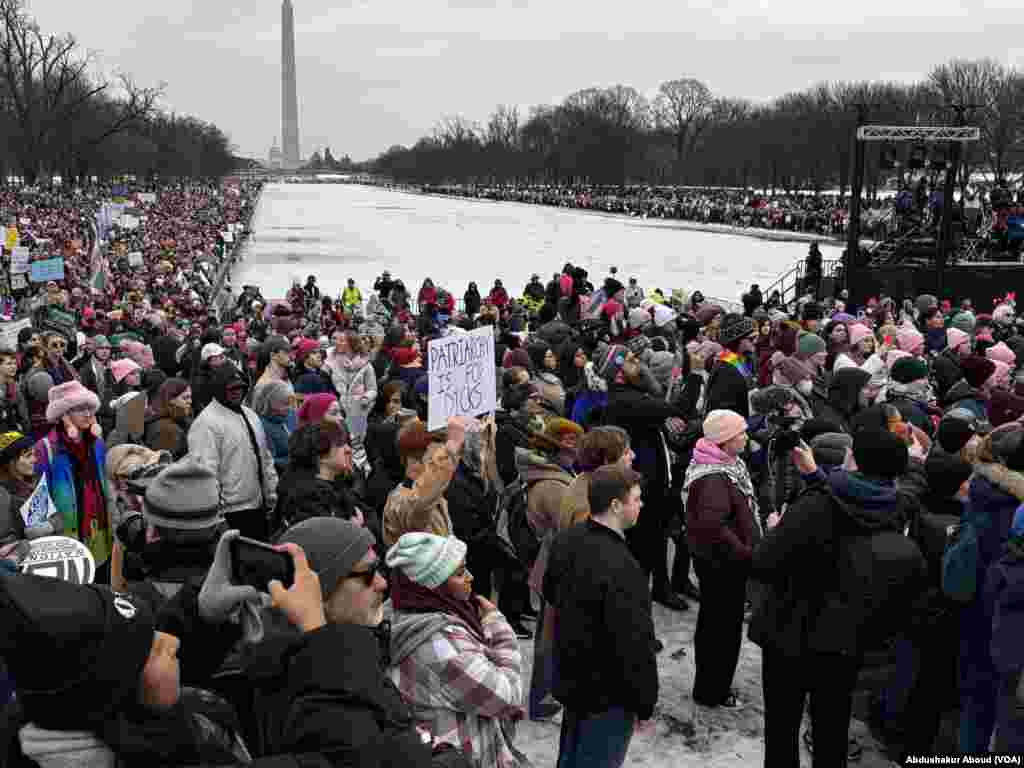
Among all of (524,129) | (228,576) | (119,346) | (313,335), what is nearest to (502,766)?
(228,576)

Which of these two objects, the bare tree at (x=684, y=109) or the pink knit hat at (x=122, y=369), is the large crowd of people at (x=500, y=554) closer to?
the pink knit hat at (x=122, y=369)

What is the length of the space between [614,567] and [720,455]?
1394mm

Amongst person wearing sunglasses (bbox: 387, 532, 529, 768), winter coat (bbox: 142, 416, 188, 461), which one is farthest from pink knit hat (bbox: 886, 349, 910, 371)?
person wearing sunglasses (bbox: 387, 532, 529, 768)

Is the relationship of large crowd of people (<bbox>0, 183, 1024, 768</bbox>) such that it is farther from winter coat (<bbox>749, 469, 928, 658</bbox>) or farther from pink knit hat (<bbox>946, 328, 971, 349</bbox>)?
pink knit hat (<bbox>946, 328, 971, 349</bbox>)

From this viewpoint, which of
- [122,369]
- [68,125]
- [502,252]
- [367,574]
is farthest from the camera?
[68,125]

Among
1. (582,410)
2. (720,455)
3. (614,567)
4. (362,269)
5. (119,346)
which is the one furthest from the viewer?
(362,269)

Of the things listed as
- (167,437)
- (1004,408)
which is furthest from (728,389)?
(167,437)

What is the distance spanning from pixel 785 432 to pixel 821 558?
1.35m

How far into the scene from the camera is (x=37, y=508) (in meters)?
4.14

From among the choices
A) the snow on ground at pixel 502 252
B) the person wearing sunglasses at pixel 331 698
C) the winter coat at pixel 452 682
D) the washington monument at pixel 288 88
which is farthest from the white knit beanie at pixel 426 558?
the washington monument at pixel 288 88

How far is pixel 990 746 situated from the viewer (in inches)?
149

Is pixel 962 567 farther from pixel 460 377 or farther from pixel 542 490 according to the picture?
pixel 460 377

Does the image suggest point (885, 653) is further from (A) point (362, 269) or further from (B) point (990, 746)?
(A) point (362, 269)

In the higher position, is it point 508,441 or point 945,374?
point 945,374
